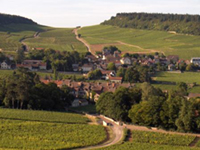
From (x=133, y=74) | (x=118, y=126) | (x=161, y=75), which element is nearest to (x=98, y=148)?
(x=118, y=126)

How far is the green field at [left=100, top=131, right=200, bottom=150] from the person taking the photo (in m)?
31.4

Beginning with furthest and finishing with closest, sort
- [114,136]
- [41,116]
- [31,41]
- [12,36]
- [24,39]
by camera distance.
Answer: [24,39]
[12,36]
[31,41]
[41,116]
[114,136]

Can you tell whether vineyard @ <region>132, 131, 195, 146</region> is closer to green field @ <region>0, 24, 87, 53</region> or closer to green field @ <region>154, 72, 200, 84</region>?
green field @ <region>154, 72, 200, 84</region>

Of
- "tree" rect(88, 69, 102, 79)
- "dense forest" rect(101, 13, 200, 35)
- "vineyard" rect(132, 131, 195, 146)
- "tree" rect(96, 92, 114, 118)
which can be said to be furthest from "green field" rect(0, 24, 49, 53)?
"vineyard" rect(132, 131, 195, 146)

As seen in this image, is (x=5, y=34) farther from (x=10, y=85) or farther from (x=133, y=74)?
(x=10, y=85)

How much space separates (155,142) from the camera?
33.2m

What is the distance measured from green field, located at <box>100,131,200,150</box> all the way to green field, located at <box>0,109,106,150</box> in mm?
2616

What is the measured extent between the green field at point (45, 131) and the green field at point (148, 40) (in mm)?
76208

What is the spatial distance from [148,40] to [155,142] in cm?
11009

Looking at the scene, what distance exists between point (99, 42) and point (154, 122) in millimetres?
98943

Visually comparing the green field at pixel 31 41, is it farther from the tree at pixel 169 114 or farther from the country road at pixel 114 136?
the tree at pixel 169 114

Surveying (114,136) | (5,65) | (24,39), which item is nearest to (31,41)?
(24,39)

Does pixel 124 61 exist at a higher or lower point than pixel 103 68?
higher

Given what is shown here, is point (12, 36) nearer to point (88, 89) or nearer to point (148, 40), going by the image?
point (148, 40)
